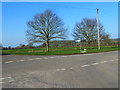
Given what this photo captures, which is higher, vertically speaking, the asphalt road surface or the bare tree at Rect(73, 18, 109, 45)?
the bare tree at Rect(73, 18, 109, 45)

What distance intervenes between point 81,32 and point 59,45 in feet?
26.6

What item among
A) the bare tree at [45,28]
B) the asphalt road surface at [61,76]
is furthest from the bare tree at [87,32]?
the asphalt road surface at [61,76]

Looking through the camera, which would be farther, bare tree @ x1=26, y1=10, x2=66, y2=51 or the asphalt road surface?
bare tree @ x1=26, y1=10, x2=66, y2=51

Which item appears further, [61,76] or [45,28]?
[45,28]

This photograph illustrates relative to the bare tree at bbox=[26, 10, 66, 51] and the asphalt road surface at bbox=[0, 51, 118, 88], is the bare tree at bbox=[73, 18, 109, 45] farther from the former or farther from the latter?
the asphalt road surface at bbox=[0, 51, 118, 88]

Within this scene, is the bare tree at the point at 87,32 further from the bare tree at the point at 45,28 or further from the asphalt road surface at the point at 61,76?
the asphalt road surface at the point at 61,76

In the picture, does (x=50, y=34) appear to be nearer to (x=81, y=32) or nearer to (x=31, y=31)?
(x=31, y=31)

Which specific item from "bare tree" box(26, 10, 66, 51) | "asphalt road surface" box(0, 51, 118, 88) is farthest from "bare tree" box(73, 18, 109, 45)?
"asphalt road surface" box(0, 51, 118, 88)

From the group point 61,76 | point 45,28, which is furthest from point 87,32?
point 61,76

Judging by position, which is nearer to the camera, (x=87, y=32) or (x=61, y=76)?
(x=61, y=76)

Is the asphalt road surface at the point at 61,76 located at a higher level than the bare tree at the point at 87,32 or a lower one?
lower

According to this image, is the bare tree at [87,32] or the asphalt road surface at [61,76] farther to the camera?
the bare tree at [87,32]

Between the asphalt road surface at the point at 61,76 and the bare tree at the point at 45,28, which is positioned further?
the bare tree at the point at 45,28

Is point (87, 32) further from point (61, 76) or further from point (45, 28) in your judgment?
point (61, 76)
